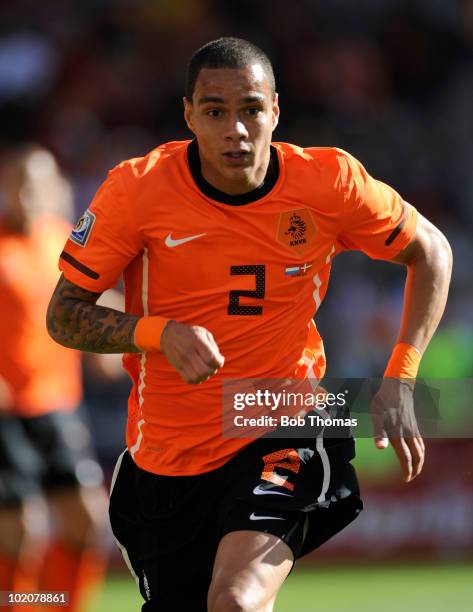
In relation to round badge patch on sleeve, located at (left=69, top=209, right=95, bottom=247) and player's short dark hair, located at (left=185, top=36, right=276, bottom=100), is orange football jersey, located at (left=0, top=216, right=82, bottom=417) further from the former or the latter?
player's short dark hair, located at (left=185, top=36, right=276, bottom=100)

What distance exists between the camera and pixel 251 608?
4.05 m

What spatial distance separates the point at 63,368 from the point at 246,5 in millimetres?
7222

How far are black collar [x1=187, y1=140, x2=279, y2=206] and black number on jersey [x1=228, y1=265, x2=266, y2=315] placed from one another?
0.79ft

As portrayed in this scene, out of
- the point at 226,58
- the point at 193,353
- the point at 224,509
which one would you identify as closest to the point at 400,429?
the point at 224,509

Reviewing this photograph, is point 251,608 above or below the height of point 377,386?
below

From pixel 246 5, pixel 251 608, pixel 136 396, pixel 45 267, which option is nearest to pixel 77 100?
pixel 246 5

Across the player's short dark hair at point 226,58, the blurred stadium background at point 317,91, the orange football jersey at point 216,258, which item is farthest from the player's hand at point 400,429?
the blurred stadium background at point 317,91

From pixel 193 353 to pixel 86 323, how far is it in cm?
62

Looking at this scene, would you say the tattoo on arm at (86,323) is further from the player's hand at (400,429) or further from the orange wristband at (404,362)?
the orange wristband at (404,362)

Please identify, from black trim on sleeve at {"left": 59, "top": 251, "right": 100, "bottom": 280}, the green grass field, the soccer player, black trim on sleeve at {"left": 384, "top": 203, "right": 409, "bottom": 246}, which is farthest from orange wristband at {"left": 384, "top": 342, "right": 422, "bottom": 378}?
the green grass field

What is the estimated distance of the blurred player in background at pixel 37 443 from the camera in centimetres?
700

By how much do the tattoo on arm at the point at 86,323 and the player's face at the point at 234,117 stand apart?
65cm

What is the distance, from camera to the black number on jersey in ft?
14.8

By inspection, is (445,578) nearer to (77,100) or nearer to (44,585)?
(44,585)
